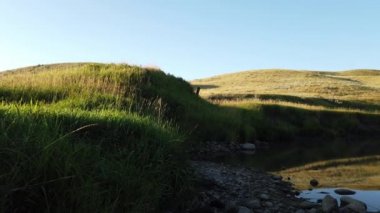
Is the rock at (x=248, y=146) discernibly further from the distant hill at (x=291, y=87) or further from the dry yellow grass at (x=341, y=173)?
the distant hill at (x=291, y=87)

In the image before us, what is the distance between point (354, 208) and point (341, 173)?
734 centimetres

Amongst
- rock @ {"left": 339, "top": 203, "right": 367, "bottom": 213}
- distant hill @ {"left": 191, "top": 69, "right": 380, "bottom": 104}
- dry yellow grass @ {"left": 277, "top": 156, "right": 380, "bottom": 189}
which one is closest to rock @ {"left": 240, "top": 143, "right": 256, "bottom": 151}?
dry yellow grass @ {"left": 277, "top": 156, "right": 380, "bottom": 189}

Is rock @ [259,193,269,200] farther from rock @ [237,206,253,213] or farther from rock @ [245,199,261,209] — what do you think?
rock @ [237,206,253,213]

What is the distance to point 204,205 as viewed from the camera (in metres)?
10.5

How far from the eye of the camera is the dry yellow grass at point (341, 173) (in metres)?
16.3

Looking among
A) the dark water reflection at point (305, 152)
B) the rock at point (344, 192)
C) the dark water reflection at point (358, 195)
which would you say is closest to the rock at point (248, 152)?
the dark water reflection at point (305, 152)

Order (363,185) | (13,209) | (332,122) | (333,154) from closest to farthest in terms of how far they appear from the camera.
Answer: (13,209)
(363,185)
(333,154)
(332,122)

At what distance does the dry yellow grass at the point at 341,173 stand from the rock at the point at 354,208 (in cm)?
375

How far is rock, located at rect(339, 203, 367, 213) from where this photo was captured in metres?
11.6

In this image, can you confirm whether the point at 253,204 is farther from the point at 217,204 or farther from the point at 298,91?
the point at 298,91

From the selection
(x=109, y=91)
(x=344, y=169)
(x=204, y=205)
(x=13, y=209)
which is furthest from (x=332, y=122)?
(x=13, y=209)

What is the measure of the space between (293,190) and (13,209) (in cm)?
1036

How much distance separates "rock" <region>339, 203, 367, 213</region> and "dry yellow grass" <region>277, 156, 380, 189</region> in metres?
3.75

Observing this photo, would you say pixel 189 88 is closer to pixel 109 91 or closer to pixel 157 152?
pixel 109 91
